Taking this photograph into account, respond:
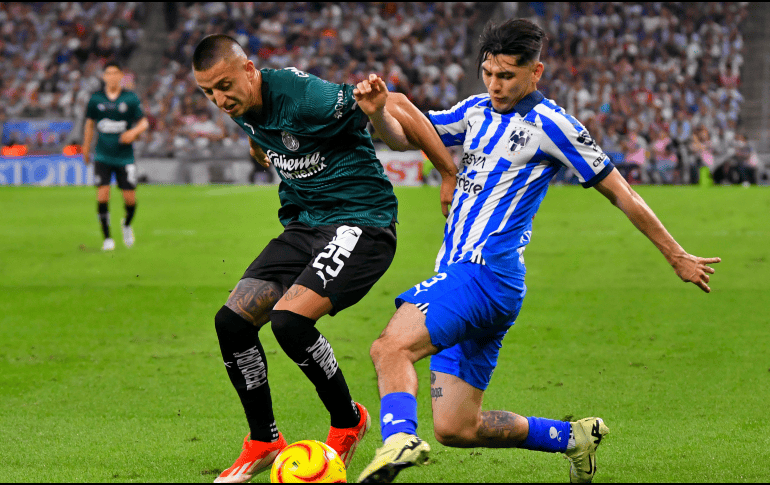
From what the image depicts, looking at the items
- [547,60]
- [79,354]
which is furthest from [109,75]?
[547,60]

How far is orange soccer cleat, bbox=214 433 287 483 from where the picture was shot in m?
4.02

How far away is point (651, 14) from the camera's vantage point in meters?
31.9

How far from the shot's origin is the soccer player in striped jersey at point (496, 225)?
360 centimetres

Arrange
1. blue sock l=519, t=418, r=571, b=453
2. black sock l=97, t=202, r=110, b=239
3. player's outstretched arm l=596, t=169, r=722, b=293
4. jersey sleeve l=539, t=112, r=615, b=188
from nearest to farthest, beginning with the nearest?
player's outstretched arm l=596, t=169, r=722, b=293 < jersey sleeve l=539, t=112, r=615, b=188 < blue sock l=519, t=418, r=571, b=453 < black sock l=97, t=202, r=110, b=239

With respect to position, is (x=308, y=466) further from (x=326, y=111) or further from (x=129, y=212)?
(x=129, y=212)

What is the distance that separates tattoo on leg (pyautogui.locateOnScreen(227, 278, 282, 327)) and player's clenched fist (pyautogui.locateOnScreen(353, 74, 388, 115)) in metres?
1.02

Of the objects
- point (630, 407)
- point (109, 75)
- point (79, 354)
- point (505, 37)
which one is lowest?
point (79, 354)

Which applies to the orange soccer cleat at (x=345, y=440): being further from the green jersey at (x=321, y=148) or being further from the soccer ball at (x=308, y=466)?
the green jersey at (x=321, y=148)

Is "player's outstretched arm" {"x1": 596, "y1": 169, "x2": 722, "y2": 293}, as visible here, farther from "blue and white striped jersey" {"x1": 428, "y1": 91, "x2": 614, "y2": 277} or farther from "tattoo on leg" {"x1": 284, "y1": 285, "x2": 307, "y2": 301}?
"tattoo on leg" {"x1": 284, "y1": 285, "x2": 307, "y2": 301}

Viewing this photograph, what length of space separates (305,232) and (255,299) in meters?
0.44

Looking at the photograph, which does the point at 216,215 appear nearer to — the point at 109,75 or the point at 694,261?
the point at 109,75

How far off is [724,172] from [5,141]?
75.9 feet

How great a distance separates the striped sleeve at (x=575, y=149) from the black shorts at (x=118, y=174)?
389 inches

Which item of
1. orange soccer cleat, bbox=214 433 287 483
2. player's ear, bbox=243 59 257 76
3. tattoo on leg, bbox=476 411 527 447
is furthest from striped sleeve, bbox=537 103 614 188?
orange soccer cleat, bbox=214 433 287 483
